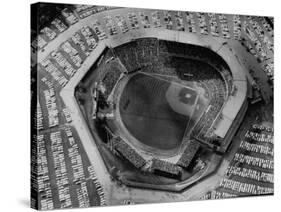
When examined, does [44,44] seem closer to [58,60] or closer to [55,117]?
[58,60]

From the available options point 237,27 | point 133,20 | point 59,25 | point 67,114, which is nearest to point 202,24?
point 237,27

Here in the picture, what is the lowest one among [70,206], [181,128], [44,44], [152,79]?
[70,206]

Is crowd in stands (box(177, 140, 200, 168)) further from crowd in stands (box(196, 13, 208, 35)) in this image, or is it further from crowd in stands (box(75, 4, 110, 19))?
crowd in stands (box(75, 4, 110, 19))

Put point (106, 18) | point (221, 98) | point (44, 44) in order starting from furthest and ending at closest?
point (221, 98) → point (106, 18) → point (44, 44)

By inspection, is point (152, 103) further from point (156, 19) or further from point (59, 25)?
point (59, 25)

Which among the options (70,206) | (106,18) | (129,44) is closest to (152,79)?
(129,44)

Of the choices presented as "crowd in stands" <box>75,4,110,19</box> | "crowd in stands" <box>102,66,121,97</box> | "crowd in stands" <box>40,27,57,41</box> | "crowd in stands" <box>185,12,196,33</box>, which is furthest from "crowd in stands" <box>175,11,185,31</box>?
"crowd in stands" <box>40,27,57,41</box>
